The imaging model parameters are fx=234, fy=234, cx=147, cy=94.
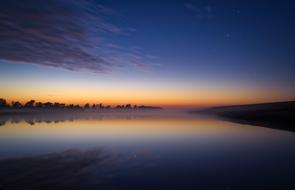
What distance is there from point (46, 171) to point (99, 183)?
3.18 meters

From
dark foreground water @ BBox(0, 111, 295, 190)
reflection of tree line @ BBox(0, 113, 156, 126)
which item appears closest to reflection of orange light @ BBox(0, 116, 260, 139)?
dark foreground water @ BBox(0, 111, 295, 190)

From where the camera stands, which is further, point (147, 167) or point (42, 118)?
point (42, 118)

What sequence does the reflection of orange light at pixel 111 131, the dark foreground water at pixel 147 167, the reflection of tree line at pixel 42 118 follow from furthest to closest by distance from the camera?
1. the reflection of tree line at pixel 42 118
2. the reflection of orange light at pixel 111 131
3. the dark foreground water at pixel 147 167

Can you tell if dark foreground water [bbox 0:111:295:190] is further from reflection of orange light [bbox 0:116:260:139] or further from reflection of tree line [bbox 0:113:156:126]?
reflection of tree line [bbox 0:113:156:126]

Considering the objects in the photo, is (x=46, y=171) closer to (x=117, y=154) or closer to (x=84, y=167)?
(x=84, y=167)

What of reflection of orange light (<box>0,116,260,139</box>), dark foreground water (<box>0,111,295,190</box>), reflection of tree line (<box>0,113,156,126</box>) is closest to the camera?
dark foreground water (<box>0,111,295,190</box>)

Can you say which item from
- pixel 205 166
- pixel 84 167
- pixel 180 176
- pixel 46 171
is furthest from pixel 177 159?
pixel 46 171

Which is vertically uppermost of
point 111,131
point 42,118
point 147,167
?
point 42,118

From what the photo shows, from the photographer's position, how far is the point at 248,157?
14477 mm

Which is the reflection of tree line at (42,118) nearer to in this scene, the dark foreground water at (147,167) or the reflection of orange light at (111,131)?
the reflection of orange light at (111,131)

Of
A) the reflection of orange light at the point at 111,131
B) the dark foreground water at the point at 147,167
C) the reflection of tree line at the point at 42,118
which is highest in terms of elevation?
the reflection of tree line at the point at 42,118

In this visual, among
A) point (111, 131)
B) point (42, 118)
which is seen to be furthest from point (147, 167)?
point (42, 118)

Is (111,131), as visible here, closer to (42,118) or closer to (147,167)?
(147,167)

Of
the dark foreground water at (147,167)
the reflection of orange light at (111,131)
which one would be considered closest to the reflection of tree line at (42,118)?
the reflection of orange light at (111,131)
